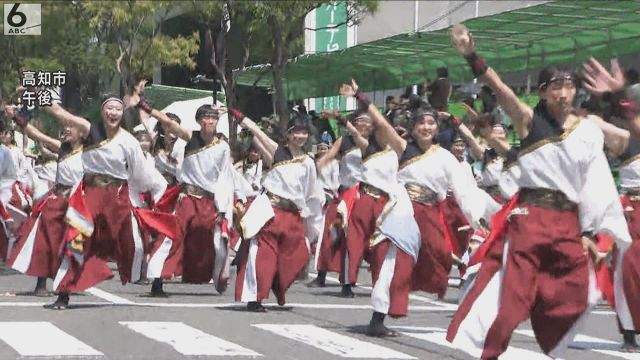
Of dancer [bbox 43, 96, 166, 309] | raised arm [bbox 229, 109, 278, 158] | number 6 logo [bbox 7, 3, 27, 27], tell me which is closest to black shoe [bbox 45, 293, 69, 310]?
dancer [bbox 43, 96, 166, 309]

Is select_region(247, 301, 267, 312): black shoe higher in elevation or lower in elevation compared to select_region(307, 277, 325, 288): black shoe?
higher

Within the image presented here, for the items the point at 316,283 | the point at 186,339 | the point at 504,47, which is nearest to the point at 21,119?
the point at 316,283

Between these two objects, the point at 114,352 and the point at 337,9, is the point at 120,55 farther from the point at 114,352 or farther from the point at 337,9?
the point at 114,352

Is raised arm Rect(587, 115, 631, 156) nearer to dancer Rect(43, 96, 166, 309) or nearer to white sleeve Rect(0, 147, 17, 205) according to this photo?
dancer Rect(43, 96, 166, 309)

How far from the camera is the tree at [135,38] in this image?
3362cm

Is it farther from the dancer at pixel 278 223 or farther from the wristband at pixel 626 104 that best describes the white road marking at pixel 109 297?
the wristband at pixel 626 104

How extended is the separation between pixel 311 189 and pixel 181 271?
1969mm

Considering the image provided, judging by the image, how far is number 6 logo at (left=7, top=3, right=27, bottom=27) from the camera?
3816 centimetres

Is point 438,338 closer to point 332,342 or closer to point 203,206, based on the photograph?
point 332,342

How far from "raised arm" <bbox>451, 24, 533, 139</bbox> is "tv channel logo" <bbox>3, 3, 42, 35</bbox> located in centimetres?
3045

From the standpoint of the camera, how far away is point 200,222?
15.0 metres

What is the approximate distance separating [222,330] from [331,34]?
2658 centimetres

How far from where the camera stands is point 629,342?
1129 cm

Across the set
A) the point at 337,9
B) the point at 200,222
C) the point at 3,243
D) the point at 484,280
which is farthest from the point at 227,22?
the point at 484,280
